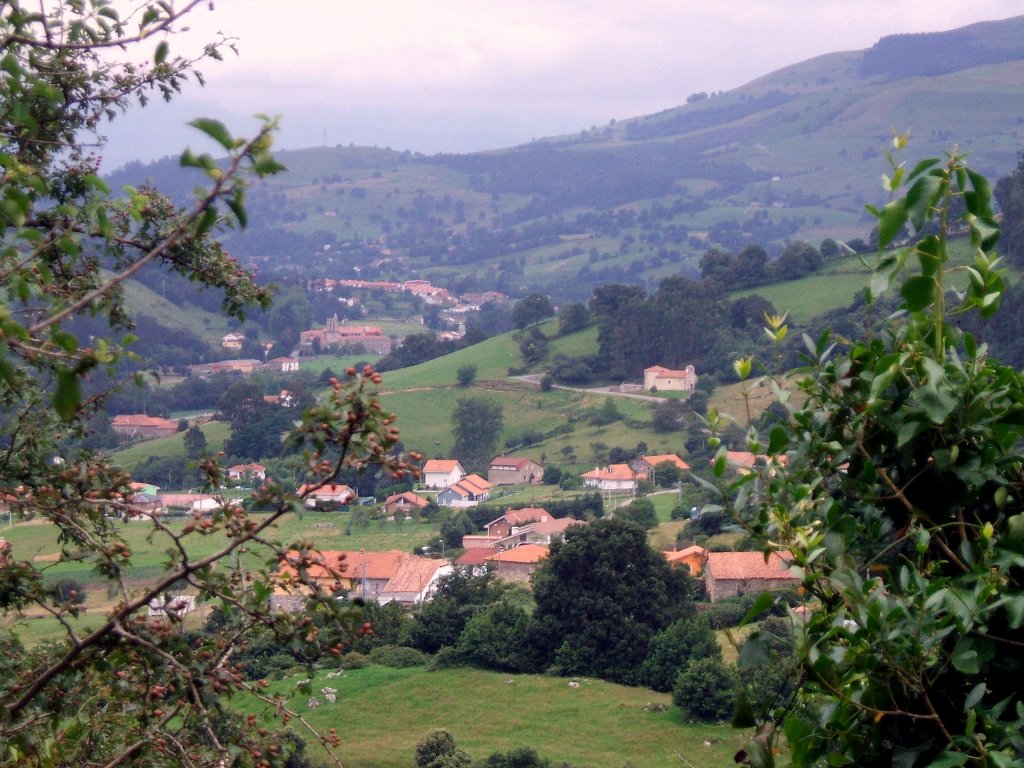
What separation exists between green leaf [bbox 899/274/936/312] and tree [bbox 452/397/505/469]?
40.9 metres

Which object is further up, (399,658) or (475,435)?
Answer: (399,658)

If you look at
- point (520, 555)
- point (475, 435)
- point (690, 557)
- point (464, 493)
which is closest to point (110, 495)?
point (690, 557)

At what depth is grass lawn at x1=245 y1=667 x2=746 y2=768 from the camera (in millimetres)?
15273

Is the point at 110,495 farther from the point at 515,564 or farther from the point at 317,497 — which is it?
the point at 515,564

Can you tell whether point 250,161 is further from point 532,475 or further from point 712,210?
point 712,210

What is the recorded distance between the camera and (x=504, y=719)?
56.9ft

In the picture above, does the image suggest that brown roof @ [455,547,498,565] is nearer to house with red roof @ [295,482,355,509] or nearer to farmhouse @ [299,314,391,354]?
house with red roof @ [295,482,355,509]

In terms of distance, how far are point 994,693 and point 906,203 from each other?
844 millimetres

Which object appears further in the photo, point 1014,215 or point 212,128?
point 1014,215

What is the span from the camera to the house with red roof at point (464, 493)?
38.3 m

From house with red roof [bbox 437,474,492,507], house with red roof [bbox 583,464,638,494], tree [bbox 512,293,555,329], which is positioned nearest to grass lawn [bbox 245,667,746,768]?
house with red roof [bbox 583,464,638,494]

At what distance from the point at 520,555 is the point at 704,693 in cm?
1114

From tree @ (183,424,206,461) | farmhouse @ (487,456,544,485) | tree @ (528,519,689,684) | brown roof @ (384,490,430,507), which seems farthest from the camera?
farmhouse @ (487,456,544,485)

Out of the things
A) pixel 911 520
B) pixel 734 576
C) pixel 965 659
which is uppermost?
pixel 911 520
